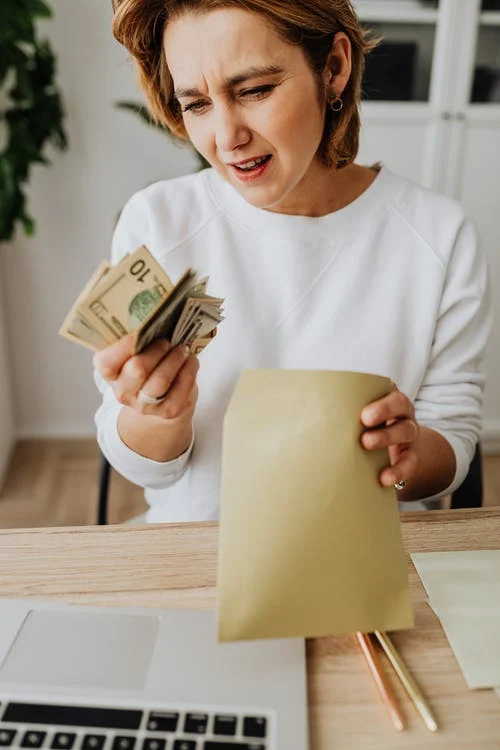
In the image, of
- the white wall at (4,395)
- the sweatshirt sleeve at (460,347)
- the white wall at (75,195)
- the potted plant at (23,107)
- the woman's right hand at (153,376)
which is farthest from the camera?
the white wall at (4,395)

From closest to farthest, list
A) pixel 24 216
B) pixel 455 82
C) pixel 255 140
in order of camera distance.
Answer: pixel 255 140 → pixel 24 216 → pixel 455 82

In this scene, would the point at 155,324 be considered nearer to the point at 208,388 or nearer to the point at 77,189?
the point at 208,388

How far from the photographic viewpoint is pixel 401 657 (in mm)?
673

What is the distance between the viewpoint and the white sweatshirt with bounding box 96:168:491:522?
116 centimetres

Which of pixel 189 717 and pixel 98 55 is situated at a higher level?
pixel 98 55

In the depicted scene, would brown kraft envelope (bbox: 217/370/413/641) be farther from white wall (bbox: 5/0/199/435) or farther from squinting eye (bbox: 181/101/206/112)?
white wall (bbox: 5/0/199/435)

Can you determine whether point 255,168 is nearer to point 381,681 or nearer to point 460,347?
point 460,347

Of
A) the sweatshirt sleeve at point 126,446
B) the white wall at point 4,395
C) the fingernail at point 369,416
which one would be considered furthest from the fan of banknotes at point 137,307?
the white wall at point 4,395

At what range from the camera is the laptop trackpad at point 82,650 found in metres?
0.63

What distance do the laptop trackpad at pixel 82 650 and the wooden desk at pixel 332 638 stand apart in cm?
4

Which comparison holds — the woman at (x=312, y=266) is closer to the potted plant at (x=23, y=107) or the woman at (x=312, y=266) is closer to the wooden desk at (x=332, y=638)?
the wooden desk at (x=332, y=638)

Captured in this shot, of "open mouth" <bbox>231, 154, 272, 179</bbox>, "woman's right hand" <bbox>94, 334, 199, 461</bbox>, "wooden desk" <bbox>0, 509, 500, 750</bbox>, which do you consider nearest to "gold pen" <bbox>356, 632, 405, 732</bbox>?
"wooden desk" <bbox>0, 509, 500, 750</bbox>

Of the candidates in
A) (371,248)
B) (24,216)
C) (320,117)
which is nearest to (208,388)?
(371,248)

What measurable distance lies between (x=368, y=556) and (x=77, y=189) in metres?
2.25
